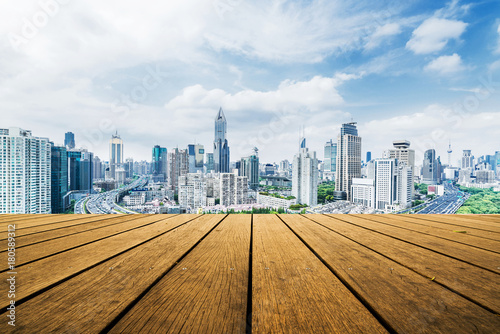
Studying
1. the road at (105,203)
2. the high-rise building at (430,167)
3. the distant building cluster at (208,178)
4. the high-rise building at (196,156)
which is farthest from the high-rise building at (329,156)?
the road at (105,203)

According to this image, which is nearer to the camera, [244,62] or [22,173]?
[22,173]

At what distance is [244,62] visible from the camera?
15.2 metres

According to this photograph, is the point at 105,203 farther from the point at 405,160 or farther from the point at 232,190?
the point at 405,160

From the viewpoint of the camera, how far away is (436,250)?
102 cm

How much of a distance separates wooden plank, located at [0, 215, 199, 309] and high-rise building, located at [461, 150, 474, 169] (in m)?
43.0

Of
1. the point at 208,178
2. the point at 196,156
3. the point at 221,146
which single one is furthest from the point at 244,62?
the point at 196,156

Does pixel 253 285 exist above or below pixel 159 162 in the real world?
below

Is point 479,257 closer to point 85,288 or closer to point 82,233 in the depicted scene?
point 85,288

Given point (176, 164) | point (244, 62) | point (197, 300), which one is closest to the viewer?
point (197, 300)

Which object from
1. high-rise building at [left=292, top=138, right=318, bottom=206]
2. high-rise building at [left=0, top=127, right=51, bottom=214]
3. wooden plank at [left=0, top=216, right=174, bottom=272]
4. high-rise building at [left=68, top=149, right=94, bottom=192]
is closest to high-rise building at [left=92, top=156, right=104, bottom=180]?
high-rise building at [left=68, top=149, right=94, bottom=192]

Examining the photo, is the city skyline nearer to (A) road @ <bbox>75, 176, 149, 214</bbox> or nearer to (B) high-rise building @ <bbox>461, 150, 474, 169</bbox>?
(A) road @ <bbox>75, 176, 149, 214</bbox>

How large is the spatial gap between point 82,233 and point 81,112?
13.9 m

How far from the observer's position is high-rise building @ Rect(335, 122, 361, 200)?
4619 centimetres

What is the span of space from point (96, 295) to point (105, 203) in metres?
26.0
